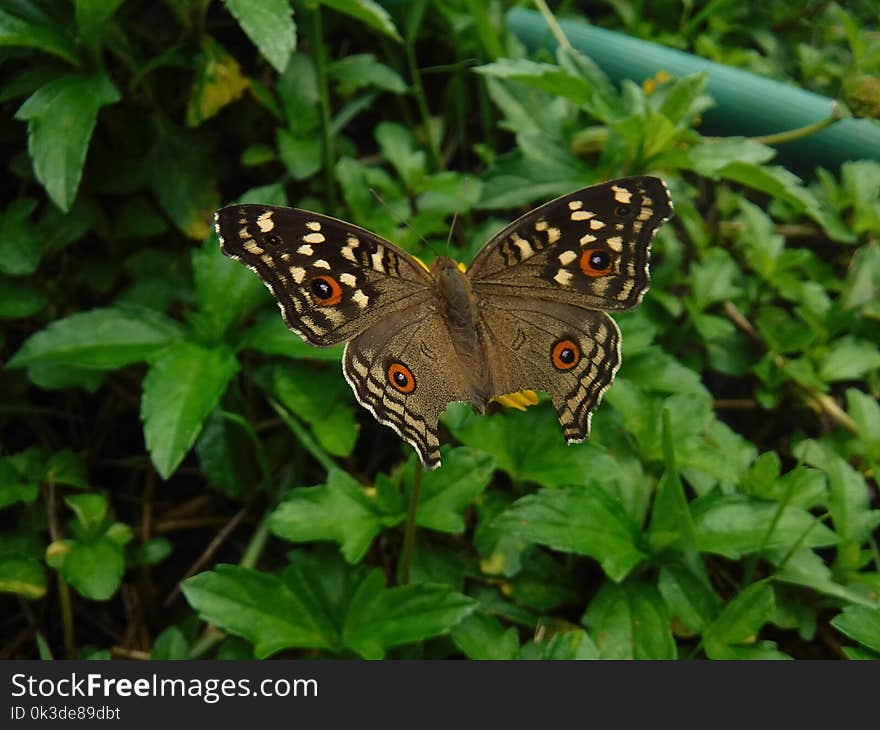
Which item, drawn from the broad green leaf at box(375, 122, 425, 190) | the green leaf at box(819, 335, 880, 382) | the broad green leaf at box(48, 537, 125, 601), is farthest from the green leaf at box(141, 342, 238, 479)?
the green leaf at box(819, 335, 880, 382)

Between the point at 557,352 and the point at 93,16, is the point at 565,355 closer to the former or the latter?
the point at 557,352

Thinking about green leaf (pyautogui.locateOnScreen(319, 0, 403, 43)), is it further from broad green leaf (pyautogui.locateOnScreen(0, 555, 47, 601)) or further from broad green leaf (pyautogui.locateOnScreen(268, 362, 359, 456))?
broad green leaf (pyautogui.locateOnScreen(0, 555, 47, 601))

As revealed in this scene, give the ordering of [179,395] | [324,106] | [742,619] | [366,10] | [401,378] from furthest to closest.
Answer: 1. [324,106]
2. [366,10]
3. [179,395]
4. [742,619]
5. [401,378]

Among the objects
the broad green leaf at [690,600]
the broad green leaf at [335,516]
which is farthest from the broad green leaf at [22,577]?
the broad green leaf at [690,600]

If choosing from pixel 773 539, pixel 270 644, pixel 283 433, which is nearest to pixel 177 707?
pixel 270 644

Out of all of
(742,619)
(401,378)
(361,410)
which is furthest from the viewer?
(361,410)

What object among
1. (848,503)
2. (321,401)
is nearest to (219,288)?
(321,401)

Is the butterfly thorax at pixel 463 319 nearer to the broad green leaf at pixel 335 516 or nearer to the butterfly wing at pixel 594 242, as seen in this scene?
the butterfly wing at pixel 594 242
